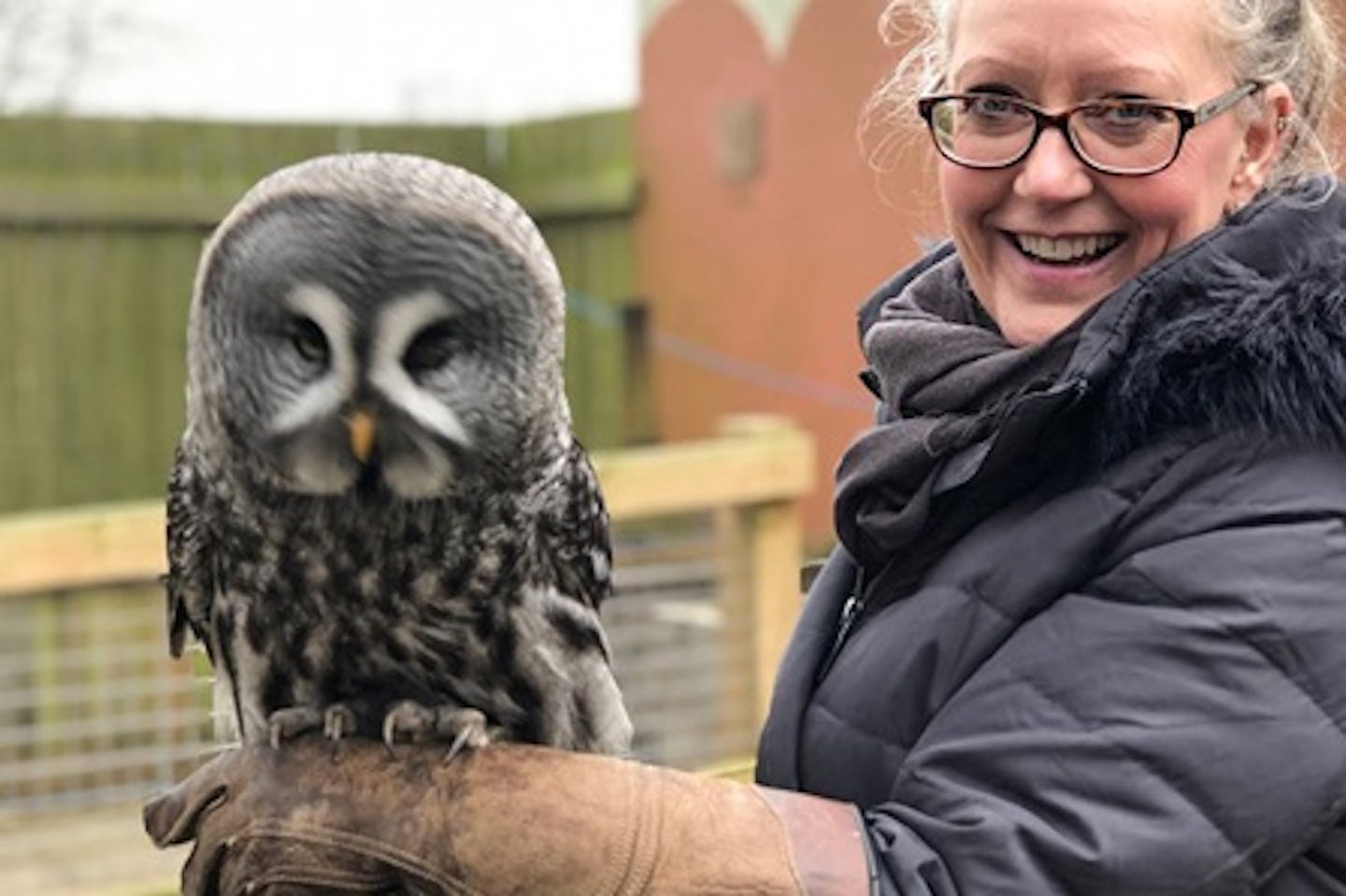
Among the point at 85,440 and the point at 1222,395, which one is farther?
the point at 85,440

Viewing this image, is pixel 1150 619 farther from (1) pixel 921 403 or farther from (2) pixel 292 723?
(2) pixel 292 723

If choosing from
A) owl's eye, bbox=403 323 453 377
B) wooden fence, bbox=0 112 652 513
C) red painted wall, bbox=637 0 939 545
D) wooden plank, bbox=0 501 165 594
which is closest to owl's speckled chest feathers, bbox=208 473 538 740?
owl's eye, bbox=403 323 453 377

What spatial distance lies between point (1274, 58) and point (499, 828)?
0.70 m

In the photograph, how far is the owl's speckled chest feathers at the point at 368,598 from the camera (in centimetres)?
150

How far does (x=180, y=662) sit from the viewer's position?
3.25 metres

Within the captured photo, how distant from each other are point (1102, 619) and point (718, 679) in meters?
2.46

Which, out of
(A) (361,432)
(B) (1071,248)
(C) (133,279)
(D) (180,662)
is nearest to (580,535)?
(A) (361,432)

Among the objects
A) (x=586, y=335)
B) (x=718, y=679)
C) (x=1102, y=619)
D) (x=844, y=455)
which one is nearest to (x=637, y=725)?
(x=718, y=679)

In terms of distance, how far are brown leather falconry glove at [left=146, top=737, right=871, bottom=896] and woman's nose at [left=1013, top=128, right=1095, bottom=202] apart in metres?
0.41

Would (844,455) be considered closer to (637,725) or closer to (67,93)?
(637,725)

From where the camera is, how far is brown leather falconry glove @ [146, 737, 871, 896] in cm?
124

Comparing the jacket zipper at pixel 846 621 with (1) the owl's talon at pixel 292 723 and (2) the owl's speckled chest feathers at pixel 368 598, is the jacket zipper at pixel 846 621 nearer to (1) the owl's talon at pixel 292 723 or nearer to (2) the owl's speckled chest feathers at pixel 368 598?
(2) the owl's speckled chest feathers at pixel 368 598

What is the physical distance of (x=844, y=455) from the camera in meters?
1.40

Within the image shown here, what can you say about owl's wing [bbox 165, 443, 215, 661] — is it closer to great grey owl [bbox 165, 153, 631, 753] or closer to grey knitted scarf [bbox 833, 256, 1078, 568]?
great grey owl [bbox 165, 153, 631, 753]
